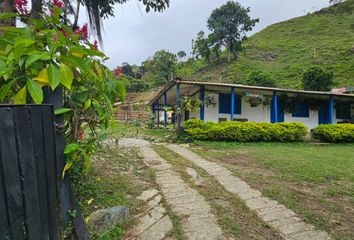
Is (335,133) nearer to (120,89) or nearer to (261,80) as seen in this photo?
(120,89)

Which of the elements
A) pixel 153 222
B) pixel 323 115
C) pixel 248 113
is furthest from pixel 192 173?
pixel 323 115

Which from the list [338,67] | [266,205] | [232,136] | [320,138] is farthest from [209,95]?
[338,67]

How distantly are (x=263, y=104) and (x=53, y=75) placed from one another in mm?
12595

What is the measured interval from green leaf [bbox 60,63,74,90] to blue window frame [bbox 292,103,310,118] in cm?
1373

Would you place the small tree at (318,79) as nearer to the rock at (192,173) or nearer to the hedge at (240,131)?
the hedge at (240,131)

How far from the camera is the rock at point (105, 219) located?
7.50 ft

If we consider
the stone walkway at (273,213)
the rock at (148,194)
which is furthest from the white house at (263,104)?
the rock at (148,194)

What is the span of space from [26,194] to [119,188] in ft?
6.79

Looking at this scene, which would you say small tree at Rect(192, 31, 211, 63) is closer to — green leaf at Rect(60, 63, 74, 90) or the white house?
the white house

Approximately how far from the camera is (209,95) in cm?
1182

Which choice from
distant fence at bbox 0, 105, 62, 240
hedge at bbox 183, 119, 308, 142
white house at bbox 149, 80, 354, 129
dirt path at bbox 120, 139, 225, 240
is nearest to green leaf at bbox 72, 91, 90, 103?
distant fence at bbox 0, 105, 62, 240

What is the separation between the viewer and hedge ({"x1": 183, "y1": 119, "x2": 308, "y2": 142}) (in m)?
9.66

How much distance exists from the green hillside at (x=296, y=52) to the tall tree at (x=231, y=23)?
336 cm

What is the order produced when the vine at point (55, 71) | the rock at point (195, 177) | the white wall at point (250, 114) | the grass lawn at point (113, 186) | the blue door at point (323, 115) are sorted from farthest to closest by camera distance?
1. the blue door at point (323, 115)
2. the white wall at point (250, 114)
3. the rock at point (195, 177)
4. the grass lawn at point (113, 186)
5. the vine at point (55, 71)
